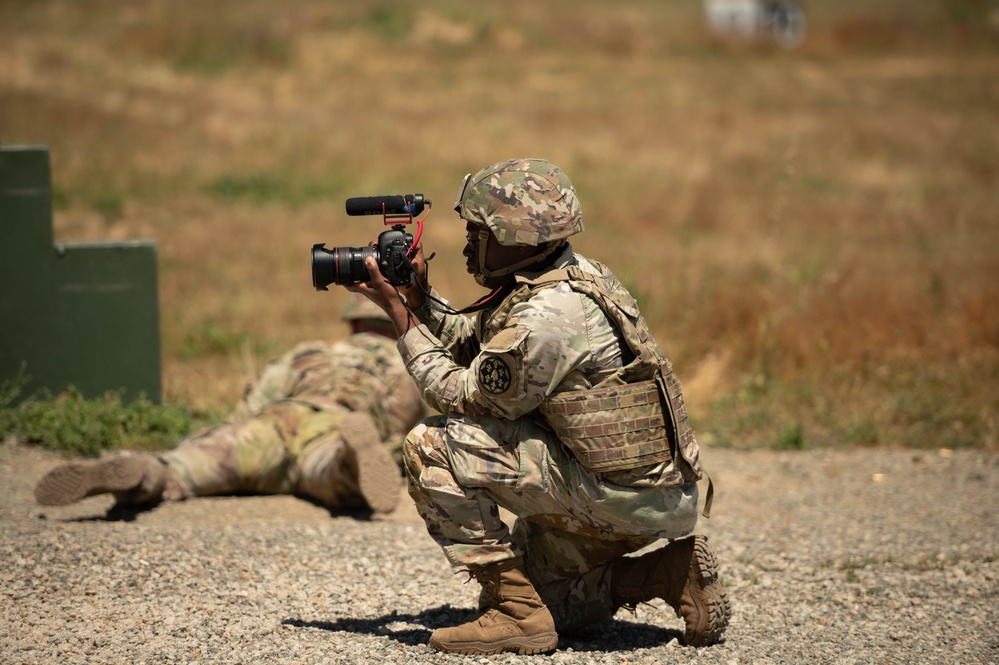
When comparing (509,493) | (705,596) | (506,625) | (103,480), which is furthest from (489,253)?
(103,480)

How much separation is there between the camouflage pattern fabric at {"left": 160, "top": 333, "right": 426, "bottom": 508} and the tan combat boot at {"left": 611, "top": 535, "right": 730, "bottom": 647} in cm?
179

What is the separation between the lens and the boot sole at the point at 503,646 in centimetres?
366

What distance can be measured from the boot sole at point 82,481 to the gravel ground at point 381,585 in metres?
0.15

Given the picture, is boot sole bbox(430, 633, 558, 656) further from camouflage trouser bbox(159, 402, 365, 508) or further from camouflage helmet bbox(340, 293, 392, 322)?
camouflage helmet bbox(340, 293, 392, 322)

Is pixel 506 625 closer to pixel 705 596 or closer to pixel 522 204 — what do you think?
pixel 705 596

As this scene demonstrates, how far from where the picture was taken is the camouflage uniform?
3.48 meters

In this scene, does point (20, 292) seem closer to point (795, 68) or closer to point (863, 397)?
point (863, 397)

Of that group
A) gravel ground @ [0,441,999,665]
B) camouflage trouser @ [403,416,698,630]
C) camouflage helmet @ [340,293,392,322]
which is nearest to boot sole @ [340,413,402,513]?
gravel ground @ [0,441,999,665]

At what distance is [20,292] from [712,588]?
4529 millimetres

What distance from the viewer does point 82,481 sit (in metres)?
4.82

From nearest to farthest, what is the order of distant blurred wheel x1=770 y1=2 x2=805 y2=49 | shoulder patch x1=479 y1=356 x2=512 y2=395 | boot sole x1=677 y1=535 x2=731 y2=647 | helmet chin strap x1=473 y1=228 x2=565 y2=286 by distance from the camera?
shoulder patch x1=479 y1=356 x2=512 y2=395 < helmet chin strap x1=473 y1=228 x2=565 y2=286 < boot sole x1=677 y1=535 x2=731 y2=647 < distant blurred wheel x1=770 y1=2 x2=805 y2=49

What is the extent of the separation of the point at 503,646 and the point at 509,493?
51 centimetres

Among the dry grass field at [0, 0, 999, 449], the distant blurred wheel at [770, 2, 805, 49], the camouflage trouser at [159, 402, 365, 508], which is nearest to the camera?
the camouflage trouser at [159, 402, 365, 508]

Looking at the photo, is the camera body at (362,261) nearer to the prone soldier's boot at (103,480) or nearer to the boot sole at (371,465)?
the boot sole at (371,465)
